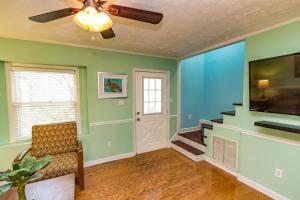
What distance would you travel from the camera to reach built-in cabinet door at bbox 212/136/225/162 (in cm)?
273

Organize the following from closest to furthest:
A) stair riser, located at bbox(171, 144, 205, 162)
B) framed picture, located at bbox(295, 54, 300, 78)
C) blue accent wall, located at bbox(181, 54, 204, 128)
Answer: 1. framed picture, located at bbox(295, 54, 300, 78)
2. stair riser, located at bbox(171, 144, 205, 162)
3. blue accent wall, located at bbox(181, 54, 204, 128)

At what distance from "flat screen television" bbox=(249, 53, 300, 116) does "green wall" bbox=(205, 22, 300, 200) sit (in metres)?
0.13

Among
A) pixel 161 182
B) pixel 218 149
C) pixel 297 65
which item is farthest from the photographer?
pixel 218 149

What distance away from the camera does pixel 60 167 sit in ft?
6.54

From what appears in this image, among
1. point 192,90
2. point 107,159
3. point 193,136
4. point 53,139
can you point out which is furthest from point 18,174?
point 192,90

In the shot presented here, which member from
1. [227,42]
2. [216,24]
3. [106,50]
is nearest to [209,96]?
[227,42]

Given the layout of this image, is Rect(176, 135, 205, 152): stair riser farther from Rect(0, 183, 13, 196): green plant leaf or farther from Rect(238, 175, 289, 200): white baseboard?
Rect(0, 183, 13, 196): green plant leaf

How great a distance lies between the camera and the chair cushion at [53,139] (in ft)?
7.55

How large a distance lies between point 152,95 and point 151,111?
39 centimetres

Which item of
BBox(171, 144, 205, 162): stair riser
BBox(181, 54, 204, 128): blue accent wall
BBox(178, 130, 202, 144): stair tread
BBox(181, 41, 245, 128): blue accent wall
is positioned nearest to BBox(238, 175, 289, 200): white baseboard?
BBox(171, 144, 205, 162): stair riser

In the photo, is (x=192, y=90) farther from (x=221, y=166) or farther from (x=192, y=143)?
(x=221, y=166)

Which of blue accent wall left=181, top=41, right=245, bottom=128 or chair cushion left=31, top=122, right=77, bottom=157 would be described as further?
blue accent wall left=181, top=41, right=245, bottom=128

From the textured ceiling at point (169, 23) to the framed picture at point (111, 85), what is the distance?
57cm

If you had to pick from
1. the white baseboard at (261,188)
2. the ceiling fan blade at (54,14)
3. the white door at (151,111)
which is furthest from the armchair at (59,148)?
the white baseboard at (261,188)
